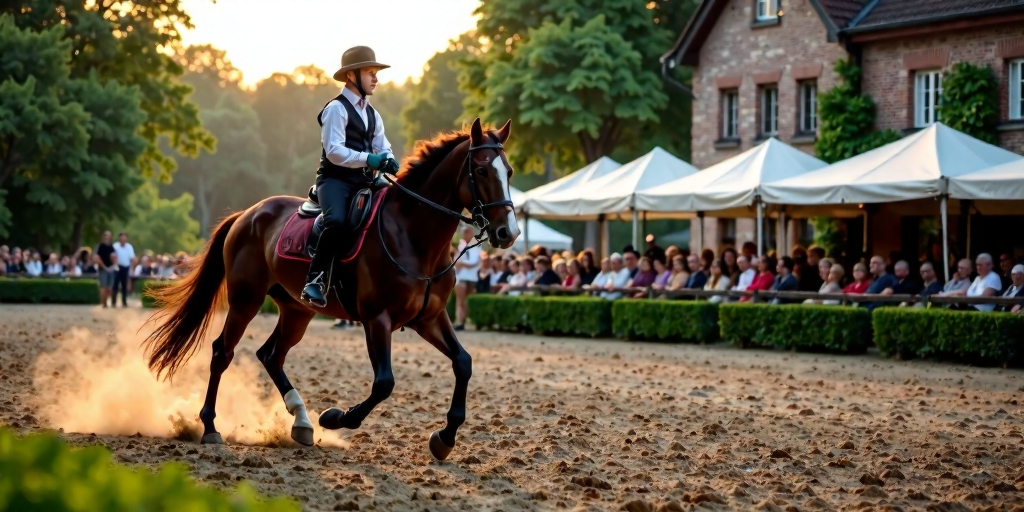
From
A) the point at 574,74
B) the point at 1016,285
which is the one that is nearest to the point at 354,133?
the point at 1016,285

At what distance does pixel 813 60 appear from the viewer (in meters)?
31.1

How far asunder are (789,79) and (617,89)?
11492mm

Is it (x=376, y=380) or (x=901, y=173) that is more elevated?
(x=901, y=173)

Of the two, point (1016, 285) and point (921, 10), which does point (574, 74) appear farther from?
point (1016, 285)

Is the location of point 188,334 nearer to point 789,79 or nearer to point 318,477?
point 318,477

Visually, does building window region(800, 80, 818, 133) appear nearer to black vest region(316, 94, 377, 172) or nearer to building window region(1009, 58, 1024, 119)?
building window region(1009, 58, 1024, 119)

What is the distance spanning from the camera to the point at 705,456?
8.69 metres

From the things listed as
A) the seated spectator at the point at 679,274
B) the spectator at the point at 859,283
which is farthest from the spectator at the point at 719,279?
the spectator at the point at 859,283

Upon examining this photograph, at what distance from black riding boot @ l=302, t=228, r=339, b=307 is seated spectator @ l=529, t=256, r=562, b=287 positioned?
664 inches

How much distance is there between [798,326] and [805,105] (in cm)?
1373

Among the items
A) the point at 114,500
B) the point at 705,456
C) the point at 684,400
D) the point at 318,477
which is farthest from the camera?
the point at 684,400

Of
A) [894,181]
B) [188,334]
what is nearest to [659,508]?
[188,334]

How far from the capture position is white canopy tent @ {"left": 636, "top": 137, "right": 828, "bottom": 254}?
22938 mm

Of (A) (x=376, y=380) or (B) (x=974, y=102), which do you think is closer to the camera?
(A) (x=376, y=380)
